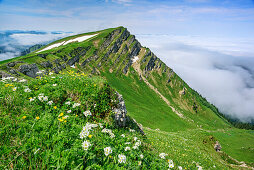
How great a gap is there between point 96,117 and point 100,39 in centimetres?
19262

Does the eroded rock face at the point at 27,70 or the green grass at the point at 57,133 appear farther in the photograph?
the eroded rock face at the point at 27,70

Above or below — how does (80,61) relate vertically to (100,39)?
below

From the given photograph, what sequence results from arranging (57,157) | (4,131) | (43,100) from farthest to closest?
(43,100) → (4,131) → (57,157)

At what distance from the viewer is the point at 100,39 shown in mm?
183750

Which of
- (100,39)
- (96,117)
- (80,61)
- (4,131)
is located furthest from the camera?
(100,39)

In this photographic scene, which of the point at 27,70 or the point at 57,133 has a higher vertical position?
the point at 57,133

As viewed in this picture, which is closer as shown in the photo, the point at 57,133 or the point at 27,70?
the point at 57,133

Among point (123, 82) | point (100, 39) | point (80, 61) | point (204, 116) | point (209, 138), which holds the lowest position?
point (204, 116)

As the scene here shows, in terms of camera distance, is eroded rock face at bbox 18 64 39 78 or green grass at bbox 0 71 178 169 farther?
eroded rock face at bbox 18 64 39 78

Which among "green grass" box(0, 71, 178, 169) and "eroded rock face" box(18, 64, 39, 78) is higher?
"green grass" box(0, 71, 178, 169)

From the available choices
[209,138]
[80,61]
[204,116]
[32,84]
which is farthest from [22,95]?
[204,116]

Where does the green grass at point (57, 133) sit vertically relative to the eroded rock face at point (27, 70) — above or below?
above

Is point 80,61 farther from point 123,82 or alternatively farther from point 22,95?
point 22,95

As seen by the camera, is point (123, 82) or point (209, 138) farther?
point (123, 82)
